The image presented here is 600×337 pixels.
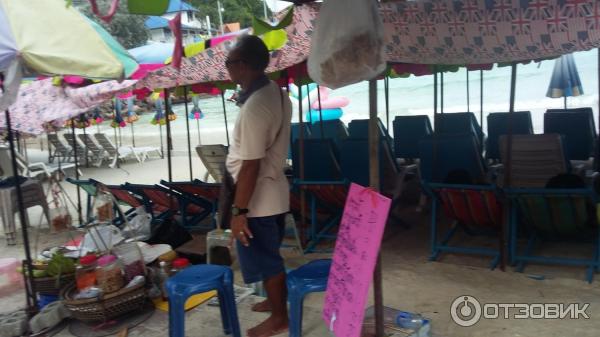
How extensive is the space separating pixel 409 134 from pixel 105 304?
14.6 ft

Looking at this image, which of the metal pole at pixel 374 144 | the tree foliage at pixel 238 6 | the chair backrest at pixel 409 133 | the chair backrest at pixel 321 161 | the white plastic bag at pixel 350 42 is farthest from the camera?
the chair backrest at pixel 409 133

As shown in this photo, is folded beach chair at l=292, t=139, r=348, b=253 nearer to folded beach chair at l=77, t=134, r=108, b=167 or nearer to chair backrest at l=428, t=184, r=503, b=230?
chair backrest at l=428, t=184, r=503, b=230

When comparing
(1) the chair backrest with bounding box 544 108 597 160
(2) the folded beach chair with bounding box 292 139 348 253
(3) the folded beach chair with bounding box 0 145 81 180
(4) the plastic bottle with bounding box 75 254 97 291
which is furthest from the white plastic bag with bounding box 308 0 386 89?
(3) the folded beach chair with bounding box 0 145 81 180

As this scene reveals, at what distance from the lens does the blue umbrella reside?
7984mm

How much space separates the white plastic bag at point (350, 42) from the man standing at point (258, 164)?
1.52ft

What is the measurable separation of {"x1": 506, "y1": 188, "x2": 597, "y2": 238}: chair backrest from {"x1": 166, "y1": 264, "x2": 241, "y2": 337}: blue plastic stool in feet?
7.23

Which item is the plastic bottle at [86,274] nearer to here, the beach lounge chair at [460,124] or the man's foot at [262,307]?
the man's foot at [262,307]

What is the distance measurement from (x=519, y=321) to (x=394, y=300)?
84cm

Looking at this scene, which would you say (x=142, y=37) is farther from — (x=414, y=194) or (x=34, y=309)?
(x=34, y=309)

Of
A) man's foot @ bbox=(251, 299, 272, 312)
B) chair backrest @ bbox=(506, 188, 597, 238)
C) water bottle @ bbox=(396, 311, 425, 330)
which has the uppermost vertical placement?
chair backrest @ bbox=(506, 188, 597, 238)

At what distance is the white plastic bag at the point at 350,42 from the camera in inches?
85.3

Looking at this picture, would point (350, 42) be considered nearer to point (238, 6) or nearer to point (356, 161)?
point (238, 6)

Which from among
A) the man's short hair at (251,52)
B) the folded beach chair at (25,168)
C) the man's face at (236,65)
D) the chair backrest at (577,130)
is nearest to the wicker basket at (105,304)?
the man's face at (236,65)

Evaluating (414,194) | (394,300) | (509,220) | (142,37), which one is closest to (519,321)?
(394,300)
